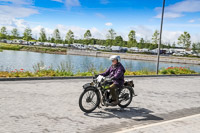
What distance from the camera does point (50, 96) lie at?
26.1ft

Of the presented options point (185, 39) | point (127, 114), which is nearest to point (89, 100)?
point (127, 114)

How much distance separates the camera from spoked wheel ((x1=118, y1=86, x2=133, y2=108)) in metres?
6.89

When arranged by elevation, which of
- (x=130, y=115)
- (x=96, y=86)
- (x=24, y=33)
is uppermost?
(x=24, y=33)

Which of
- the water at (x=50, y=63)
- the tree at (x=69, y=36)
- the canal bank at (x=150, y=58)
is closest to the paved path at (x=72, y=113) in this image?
the water at (x=50, y=63)

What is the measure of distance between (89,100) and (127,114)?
124cm

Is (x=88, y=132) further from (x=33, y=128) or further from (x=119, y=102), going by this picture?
(x=119, y=102)

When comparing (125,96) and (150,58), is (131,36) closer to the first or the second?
(150,58)

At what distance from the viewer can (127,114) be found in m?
6.42

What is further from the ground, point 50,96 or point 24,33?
point 24,33

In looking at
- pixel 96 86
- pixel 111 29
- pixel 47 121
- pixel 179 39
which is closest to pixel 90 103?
pixel 96 86

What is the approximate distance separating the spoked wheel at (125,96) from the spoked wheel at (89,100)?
952 mm

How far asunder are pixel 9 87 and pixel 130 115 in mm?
5516

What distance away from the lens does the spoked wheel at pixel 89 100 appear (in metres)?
6.11

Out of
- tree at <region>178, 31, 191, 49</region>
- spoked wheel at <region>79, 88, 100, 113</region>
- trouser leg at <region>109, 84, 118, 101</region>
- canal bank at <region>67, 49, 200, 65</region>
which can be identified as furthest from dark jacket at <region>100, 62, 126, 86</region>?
tree at <region>178, 31, 191, 49</region>
